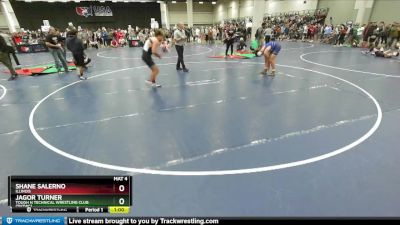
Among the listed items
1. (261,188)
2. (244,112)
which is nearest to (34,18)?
(244,112)

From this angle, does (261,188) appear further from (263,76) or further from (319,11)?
(319,11)

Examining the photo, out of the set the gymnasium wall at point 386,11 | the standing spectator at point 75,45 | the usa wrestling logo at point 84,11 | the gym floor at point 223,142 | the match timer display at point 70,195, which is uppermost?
the usa wrestling logo at point 84,11

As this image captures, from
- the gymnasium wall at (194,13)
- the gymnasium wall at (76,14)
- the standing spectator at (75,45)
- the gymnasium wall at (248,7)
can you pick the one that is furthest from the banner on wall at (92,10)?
the standing spectator at (75,45)

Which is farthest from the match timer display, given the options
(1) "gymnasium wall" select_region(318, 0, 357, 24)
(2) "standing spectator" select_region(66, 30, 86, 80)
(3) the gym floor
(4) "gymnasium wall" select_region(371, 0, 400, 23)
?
(1) "gymnasium wall" select_region(318, 0, 357, 24)

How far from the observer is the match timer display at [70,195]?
2117mm

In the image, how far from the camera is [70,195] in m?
2.12

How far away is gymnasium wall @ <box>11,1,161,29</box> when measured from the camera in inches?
1195

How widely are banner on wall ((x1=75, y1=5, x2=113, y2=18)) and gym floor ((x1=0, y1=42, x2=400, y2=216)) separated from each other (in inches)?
1090

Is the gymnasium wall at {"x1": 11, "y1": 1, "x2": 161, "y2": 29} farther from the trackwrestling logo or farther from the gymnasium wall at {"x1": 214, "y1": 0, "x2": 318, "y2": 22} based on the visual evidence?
the gymnasium wall at {"x1": 214, "y1": 0, "x2": 318, "y2": 22}

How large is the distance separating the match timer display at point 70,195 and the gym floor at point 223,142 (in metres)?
0.61

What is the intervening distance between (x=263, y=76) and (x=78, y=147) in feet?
21.3

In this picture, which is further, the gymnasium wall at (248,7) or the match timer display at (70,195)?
the gymnasium wall at (248,7)

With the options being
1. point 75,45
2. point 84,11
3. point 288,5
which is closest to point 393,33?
point 288,5

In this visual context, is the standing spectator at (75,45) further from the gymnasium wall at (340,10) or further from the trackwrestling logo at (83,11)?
the trackwrestling logo at (83,11)
